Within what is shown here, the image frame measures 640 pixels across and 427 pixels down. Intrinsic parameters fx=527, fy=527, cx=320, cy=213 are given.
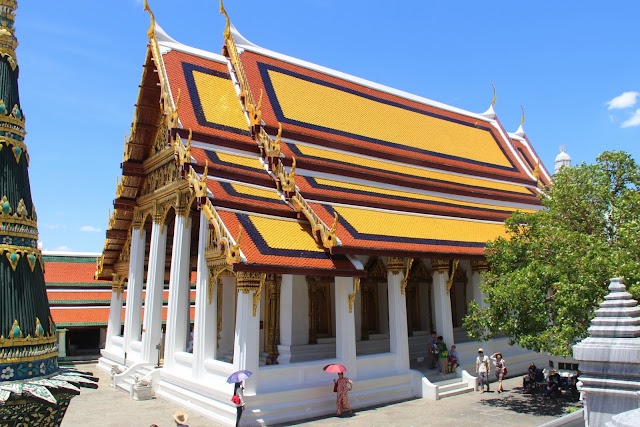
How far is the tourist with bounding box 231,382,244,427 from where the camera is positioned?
10.2 m

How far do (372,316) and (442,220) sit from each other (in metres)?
4.05

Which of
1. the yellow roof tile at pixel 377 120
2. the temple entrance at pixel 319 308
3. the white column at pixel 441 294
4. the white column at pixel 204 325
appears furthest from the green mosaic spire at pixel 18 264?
the yellow roof tile at pixel 377 120

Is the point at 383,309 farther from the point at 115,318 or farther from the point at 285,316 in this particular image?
the point at 115,318

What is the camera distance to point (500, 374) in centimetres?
1396

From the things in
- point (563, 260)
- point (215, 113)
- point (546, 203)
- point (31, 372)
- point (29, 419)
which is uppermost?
point (215, 113)

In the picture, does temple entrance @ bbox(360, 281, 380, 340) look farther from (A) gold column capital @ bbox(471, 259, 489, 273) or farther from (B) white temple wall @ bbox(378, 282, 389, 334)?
(A) gold column capital @ bbox(471, 259, 489, 273)

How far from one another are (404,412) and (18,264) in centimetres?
981

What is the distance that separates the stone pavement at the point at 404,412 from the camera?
10883 millimetres

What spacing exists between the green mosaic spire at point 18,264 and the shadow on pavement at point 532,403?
35.4 ft

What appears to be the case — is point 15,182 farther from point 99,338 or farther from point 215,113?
point 99,338

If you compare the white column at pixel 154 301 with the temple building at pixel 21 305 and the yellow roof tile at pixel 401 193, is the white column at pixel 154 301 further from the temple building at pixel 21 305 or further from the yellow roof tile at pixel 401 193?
the temple building at pixel 21 305

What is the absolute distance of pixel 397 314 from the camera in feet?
45.7

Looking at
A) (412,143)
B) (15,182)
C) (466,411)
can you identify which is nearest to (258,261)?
(466,411)

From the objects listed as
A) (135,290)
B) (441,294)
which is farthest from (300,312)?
(135,290)
